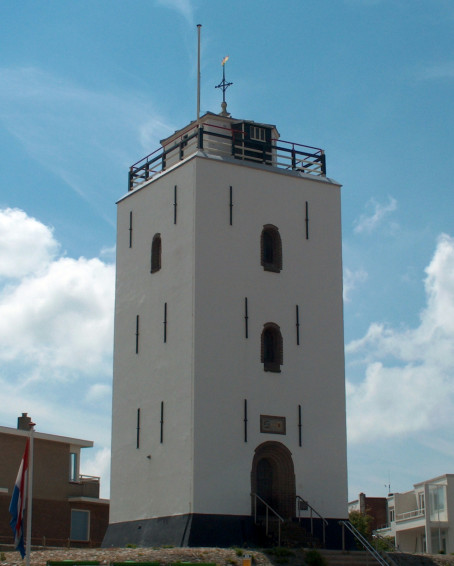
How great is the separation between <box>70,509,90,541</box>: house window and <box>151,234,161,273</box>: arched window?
14.5 meters

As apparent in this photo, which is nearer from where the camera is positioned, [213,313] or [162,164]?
[213,313]

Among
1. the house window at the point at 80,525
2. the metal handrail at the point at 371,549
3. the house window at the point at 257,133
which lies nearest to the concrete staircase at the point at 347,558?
the metal handrail at the point at 371,549

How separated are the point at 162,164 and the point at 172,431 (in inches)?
394

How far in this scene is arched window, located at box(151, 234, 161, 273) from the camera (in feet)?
121

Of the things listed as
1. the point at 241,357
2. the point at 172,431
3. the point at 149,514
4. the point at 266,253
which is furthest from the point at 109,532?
the point at 266,253

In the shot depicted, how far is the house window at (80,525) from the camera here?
151 feet

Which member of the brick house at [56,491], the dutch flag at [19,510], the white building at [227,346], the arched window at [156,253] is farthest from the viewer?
the brick house at [56,491]

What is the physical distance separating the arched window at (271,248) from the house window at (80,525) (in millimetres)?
16566

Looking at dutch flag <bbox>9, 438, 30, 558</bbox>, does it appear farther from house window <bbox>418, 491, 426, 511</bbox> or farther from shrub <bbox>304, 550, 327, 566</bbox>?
house window <bbox>418, 491, 426, 511</bbox>

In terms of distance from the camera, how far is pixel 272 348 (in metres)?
35.5

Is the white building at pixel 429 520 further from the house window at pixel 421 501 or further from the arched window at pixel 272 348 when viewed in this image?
the arched window at pixel 272 348

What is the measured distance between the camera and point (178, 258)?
3550 cm

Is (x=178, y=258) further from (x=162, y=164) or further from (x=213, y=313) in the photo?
(x=162, y=164)

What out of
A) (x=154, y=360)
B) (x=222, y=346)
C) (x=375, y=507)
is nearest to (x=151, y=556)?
(x=222, y=346)
